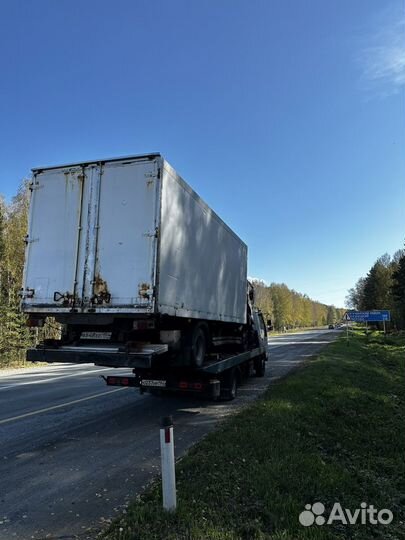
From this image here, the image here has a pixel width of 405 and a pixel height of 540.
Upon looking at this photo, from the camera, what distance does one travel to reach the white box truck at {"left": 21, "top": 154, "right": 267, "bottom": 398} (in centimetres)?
705

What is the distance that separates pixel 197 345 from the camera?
892 centimetres

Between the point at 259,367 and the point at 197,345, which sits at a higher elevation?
the point at 197,345

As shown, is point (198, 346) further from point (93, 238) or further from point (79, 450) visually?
point (79, 450)

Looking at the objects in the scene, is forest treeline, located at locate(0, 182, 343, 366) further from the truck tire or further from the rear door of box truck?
the rear door of box truck

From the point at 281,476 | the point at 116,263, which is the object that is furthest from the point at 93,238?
the point at 281,476

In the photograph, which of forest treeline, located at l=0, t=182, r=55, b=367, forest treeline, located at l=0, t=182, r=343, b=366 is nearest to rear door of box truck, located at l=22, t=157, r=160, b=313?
forest treeline, located at l=0, t=182, r=343, b=366

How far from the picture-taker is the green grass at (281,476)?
12.7 ft

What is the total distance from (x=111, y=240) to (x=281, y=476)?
4360 mm

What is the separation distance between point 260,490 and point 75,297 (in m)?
4.35

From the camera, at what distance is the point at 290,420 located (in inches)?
298

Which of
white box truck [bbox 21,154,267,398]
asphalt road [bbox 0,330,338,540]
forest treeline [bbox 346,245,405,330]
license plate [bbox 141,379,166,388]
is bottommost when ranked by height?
asphalt road [bbox 0,330,338,540]

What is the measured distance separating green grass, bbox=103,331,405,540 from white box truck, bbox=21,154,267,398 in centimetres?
193

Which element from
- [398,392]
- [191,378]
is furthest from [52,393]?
[398,392]

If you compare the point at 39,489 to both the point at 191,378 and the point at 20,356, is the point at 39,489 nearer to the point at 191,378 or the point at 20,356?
the point at 191,378
